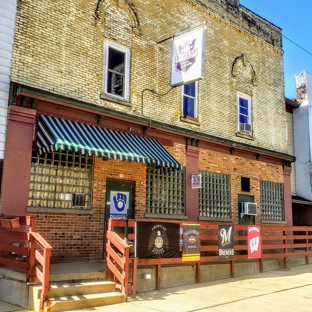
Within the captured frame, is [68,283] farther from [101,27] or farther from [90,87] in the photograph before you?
[101,27]

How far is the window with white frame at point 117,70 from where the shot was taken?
1178 centimetres

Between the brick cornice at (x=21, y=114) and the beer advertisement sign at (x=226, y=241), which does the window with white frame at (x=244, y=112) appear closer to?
the beer advertisement sign at (x=226, y=241)

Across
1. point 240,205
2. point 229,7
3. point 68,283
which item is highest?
point 229,7

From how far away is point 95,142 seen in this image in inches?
397

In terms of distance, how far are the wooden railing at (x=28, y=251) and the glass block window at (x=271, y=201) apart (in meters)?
10.7

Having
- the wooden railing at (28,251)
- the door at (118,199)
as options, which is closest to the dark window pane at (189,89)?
the door at (118,199)

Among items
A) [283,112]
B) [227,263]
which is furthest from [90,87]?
[283,112]

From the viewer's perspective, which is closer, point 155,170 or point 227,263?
point 227,263

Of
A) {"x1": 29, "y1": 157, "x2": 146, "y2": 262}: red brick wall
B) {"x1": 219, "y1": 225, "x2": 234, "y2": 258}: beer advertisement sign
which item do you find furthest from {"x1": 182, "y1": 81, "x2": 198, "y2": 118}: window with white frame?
{"x1": 219, "y1": 225, "x2": 234, "y2": 258}: beer advertisement sign

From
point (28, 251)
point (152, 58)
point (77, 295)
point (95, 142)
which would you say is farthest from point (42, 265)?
point (152, 58)

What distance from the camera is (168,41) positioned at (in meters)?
13.6

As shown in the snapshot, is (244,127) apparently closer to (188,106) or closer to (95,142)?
(188,106)

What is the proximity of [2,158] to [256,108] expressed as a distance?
36.8ft

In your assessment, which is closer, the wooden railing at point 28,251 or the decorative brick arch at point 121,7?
the wooden railing at point 28,251
